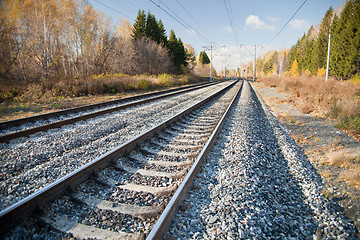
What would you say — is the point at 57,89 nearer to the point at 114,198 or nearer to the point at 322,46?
the point at 114,198

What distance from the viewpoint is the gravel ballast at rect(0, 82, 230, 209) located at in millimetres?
3234

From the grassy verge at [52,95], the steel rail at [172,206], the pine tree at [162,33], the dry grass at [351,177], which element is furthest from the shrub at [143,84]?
the pine tree at [162,33]

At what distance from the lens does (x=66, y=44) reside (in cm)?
2522

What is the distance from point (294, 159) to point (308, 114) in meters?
6.98

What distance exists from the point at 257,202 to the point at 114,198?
208cm

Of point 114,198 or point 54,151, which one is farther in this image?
point 54,151

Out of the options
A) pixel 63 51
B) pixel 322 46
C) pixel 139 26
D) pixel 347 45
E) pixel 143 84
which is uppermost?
pixel 139 26

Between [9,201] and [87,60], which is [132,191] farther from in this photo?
[87,60]

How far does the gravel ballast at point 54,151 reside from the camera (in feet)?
10.6

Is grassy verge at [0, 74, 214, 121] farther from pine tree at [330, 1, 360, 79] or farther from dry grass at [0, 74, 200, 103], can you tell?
pine tree at [330, 1, 360, 79]

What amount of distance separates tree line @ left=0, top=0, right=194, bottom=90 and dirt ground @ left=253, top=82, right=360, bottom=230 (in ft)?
47.9

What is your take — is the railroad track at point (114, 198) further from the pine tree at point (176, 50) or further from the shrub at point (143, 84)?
the pine tree at point (176, 50)

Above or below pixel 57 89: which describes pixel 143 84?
above

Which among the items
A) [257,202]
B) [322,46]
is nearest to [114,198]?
[257,202]
